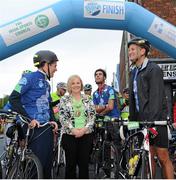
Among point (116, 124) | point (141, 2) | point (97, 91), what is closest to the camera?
point (116, 124)

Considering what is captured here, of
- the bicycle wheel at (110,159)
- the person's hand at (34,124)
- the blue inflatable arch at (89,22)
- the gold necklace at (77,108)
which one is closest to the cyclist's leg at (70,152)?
the gold necklace at (77,108)

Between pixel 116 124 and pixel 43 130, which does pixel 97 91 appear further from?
pixel 43 130

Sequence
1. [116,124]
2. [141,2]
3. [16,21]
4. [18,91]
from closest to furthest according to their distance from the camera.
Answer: [18,91]
[116,124]
[16,21]
[141,2]

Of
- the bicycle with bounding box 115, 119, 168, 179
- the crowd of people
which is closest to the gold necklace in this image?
the crowd of people

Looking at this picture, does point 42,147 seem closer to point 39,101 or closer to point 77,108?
point 39,101

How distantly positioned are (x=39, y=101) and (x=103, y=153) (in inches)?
85.4

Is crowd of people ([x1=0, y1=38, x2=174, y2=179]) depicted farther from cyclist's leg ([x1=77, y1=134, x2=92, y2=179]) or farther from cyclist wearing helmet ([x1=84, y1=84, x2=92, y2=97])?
cyclist wearing helmet ([x1=84, y1=84, x2=92, y2=97])

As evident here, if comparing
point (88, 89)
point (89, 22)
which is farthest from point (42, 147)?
point (89, 22)

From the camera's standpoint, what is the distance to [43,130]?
5473mm

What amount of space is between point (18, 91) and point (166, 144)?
5.94ft

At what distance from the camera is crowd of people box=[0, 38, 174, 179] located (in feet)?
16.8

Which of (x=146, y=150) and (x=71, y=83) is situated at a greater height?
(x=71, y=83)

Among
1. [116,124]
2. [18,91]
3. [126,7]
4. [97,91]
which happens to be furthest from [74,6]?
[18,91]

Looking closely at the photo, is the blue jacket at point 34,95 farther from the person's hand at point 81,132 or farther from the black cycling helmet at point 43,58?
the person's hand at point 81,132
